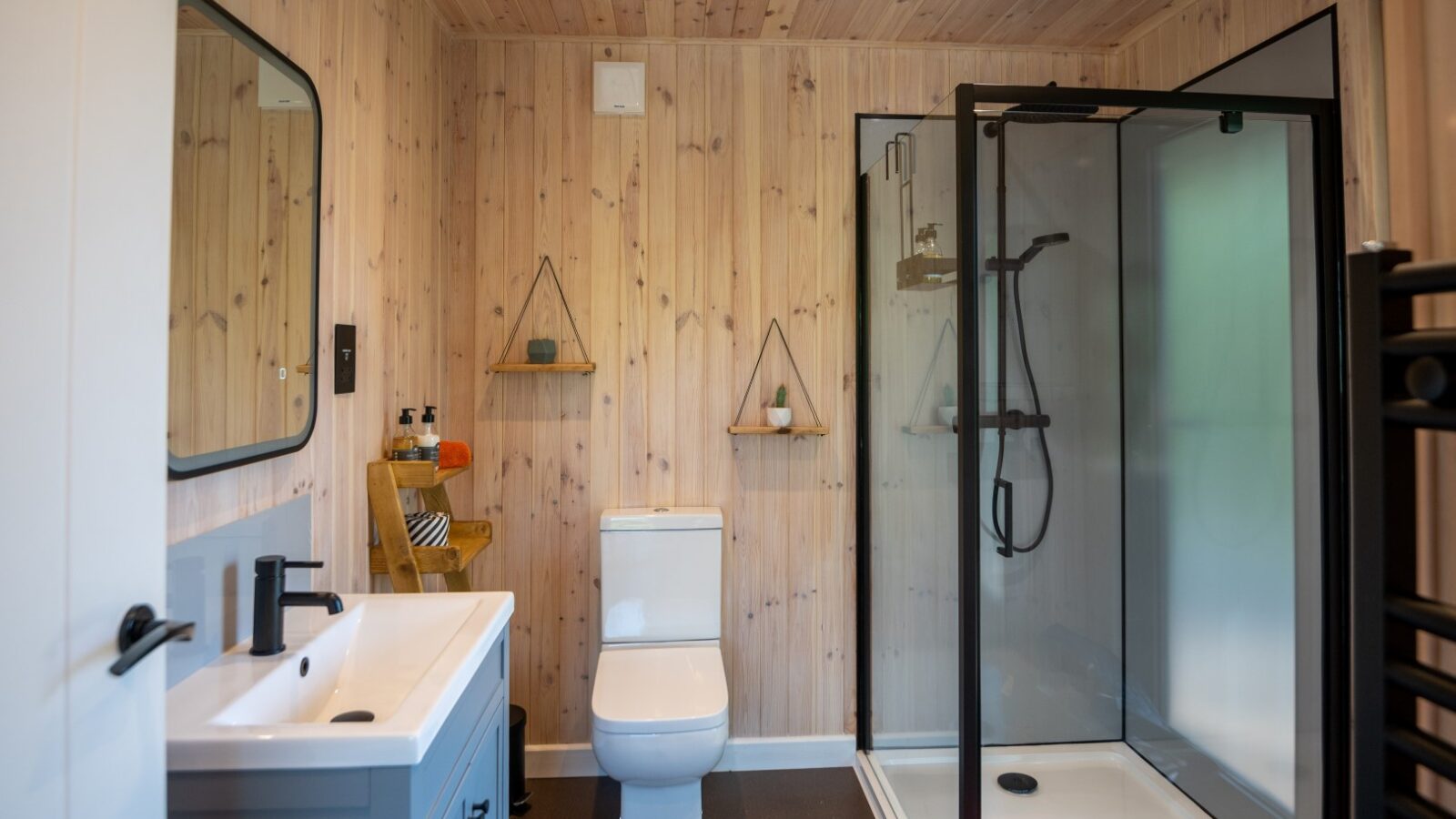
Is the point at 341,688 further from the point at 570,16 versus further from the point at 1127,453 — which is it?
the point at 570,16

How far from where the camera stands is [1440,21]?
2.07ft

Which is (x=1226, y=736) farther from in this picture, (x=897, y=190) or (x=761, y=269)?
(x=761, y=269)

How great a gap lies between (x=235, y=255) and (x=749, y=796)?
214cm

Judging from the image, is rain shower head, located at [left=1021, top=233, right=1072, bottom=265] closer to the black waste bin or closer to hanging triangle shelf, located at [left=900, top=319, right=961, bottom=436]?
hanging triangle shelf, located at [left=900, top=319, right=961, bottom=436]

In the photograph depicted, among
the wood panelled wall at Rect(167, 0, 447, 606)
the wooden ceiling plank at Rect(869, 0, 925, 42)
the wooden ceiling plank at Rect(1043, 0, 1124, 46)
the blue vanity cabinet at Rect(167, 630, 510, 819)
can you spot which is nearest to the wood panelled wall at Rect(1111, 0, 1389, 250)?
the wooden ceiling plank at Rect(1043, 0, 1124, 46)

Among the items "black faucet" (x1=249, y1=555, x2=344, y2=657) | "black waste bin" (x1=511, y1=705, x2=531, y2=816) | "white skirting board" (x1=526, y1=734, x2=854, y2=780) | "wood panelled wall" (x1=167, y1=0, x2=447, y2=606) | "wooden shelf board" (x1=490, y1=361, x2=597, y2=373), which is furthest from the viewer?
"white skirting board" (x1=526, y1=734, x2=854, y2=780)

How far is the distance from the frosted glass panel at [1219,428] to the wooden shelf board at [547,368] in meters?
1.61

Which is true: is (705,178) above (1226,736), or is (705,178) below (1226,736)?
above

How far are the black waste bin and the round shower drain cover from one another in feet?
4.65

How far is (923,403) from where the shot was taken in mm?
1929

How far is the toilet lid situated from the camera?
72.4 inches

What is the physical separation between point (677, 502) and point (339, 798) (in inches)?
64.4

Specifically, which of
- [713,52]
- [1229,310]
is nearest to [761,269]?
[713,52]

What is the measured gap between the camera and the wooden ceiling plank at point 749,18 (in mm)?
2274
